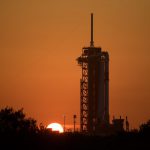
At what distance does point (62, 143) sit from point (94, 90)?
9353 centimetres

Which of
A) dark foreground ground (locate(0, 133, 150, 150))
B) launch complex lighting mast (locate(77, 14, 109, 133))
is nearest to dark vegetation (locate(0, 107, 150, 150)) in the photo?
dark foreground ground (locate(0, 133, 150, 150))

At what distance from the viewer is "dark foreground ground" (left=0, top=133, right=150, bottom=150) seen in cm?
7475

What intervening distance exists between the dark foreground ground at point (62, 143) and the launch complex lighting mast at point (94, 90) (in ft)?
265

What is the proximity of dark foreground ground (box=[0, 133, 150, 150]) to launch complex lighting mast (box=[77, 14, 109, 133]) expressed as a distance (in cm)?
8091

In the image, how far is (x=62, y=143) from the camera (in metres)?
80.3

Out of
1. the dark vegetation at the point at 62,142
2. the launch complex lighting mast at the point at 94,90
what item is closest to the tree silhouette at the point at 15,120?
the dark vegetation at the point at 62,142

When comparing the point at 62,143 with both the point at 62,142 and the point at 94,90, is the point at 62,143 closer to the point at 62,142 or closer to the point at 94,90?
the point at 62,142

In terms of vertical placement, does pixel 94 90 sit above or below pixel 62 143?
above

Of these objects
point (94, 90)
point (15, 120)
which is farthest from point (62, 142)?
point (94, 90)

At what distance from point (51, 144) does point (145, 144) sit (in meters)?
11.0

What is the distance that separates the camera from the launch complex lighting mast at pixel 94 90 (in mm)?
173750

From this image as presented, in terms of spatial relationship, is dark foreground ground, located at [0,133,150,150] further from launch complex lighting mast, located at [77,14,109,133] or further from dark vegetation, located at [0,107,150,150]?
launch complex lighting mast, located at [77,14,109,133]

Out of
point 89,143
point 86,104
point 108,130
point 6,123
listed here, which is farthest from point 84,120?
point 89,143

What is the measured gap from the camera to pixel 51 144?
7788 cm
